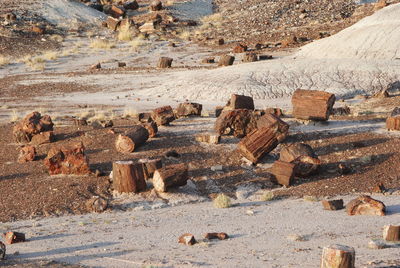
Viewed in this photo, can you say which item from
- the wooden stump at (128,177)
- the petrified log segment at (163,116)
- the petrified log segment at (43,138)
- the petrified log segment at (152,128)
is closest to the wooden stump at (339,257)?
the wooden stump at (128,177)

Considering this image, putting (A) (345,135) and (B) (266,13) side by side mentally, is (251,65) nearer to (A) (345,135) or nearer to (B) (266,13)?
(A) (345,135)

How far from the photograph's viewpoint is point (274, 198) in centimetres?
1184

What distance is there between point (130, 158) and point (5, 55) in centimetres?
1986

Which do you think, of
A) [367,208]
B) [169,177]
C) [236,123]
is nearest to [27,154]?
[169,177]

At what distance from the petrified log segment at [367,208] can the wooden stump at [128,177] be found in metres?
3.44

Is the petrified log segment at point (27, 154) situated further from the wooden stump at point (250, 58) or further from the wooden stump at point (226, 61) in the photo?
the wooden stump at point (250, 58)

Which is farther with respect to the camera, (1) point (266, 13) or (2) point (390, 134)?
(1) point (266, 13)

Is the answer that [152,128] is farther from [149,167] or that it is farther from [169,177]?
[169,177]

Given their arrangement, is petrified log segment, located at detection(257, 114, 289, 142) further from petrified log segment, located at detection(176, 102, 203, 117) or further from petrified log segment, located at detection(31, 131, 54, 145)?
petrified log segment, located at detection(31, 131, 54, 145)

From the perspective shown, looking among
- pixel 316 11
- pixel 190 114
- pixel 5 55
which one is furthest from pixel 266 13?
pixel 190 114

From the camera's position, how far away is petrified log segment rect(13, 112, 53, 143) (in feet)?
52.6

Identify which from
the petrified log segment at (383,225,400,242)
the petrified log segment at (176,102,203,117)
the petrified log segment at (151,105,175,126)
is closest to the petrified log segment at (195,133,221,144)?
the petrified log segment at (151,105,175,126)

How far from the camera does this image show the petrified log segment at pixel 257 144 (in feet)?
44.1

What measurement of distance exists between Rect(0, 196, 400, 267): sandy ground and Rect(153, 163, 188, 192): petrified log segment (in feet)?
2.26
